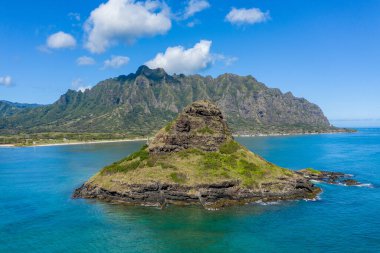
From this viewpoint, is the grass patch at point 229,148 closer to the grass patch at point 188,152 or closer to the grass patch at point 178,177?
the grass patch at point 188,152

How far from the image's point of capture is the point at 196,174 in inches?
4235

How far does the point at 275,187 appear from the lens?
108375mm

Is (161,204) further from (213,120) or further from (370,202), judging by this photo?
(370,202)

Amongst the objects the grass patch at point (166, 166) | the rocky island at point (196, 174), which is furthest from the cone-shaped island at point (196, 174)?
the grass patch at point (166, 166)

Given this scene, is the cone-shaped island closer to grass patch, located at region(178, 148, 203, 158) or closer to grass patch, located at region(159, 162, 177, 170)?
grass patch, located at region(178, 148, 203, 158)

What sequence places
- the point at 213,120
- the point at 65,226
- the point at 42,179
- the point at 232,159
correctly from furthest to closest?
1. the point at 42,179
2. the point at 213,120
3. the point at 232,159
4. the point at 65,226

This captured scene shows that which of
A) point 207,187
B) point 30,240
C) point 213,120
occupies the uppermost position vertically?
point 213,120

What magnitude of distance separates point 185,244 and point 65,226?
30.8m

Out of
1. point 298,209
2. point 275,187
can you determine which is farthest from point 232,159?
point 298,209

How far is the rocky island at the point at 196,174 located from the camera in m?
103

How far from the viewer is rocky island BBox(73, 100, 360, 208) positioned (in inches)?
4060

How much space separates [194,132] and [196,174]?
804 inches

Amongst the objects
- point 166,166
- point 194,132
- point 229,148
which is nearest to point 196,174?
point 166,166

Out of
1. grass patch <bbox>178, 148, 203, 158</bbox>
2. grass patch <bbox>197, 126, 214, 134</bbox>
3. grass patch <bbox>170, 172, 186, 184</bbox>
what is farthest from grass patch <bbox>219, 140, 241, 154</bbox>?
grass patch <bbox>170, 172, 186, 184</bbox>
